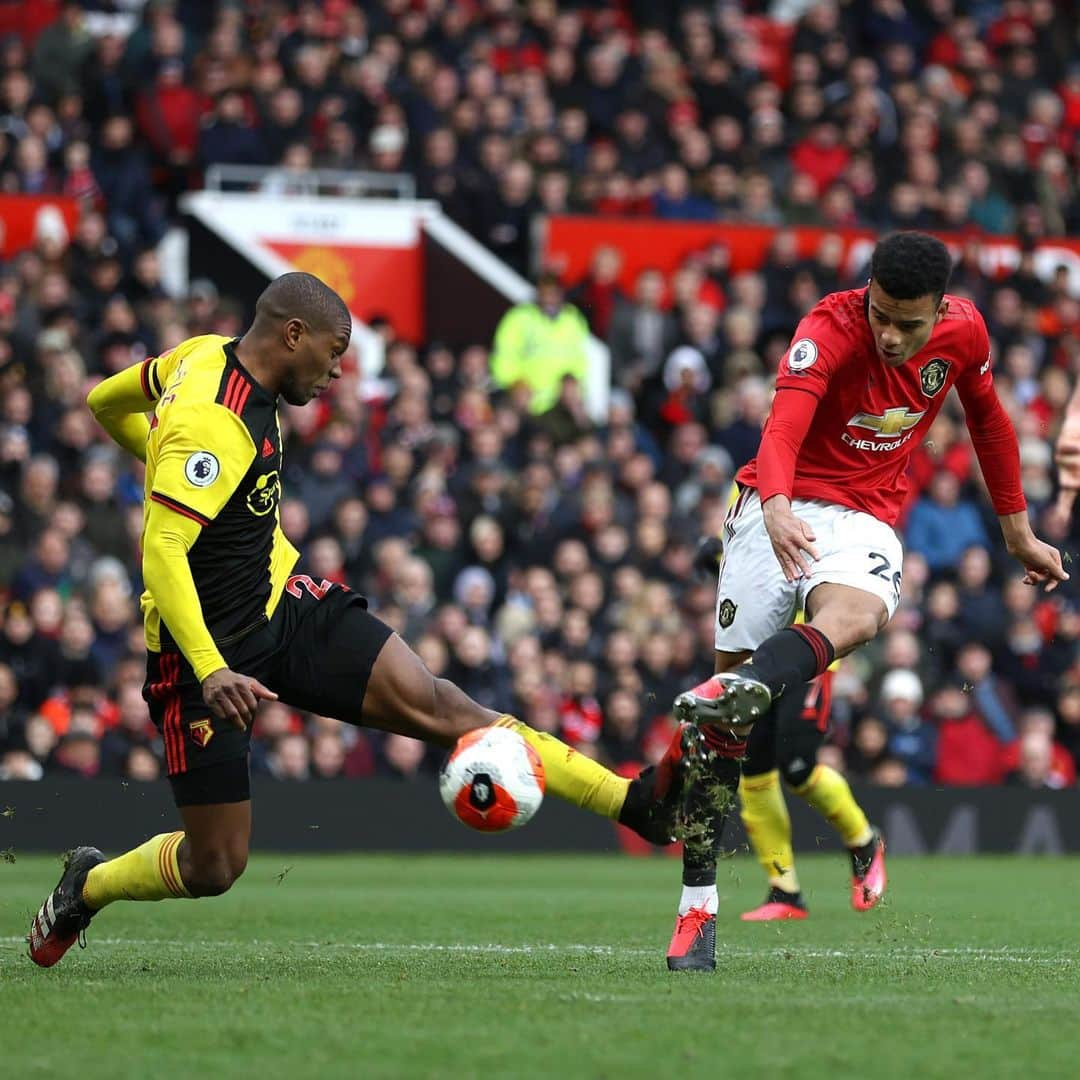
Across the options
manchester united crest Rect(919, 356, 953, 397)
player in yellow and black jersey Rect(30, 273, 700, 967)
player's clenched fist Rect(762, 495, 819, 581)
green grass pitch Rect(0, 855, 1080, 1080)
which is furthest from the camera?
manchester united crest Rect(919, 356, 953, 397)

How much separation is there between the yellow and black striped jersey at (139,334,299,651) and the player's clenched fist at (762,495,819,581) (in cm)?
160

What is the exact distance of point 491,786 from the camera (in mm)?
6828

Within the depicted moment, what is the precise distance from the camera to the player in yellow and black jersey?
23.2 feet

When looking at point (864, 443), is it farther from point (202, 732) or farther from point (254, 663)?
point (202, 732)

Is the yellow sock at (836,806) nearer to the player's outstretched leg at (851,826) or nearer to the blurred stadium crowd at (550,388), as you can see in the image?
the player's outstretched leg at (851,826)

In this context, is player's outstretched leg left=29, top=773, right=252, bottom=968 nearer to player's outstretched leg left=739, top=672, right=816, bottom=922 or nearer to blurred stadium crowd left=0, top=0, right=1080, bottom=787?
player's outstretched leg left=739, top=672, right=816, bottom=922

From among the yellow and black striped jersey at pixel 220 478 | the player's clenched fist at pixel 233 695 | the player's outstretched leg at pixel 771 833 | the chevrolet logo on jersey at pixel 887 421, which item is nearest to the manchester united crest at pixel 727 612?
the chevrolet logo on jersey at pixel 887 421

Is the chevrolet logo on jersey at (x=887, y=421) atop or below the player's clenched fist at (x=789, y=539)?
atop

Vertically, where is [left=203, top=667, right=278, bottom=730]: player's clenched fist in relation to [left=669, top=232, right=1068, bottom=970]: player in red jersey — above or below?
below

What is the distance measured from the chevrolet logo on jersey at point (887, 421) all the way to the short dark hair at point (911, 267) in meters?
0.53

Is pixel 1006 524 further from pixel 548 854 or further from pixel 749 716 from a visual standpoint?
pixel 548 854

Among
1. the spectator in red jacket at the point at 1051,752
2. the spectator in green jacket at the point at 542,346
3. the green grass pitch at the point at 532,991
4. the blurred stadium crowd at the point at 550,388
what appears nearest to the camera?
the green grass pitch at the point at 532,991

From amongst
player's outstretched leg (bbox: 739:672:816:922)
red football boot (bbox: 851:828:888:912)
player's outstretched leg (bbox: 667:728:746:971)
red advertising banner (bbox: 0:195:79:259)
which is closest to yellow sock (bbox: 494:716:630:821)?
player's outstretched leg (bbox: 667:728:746:971)

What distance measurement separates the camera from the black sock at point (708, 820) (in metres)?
7.43
